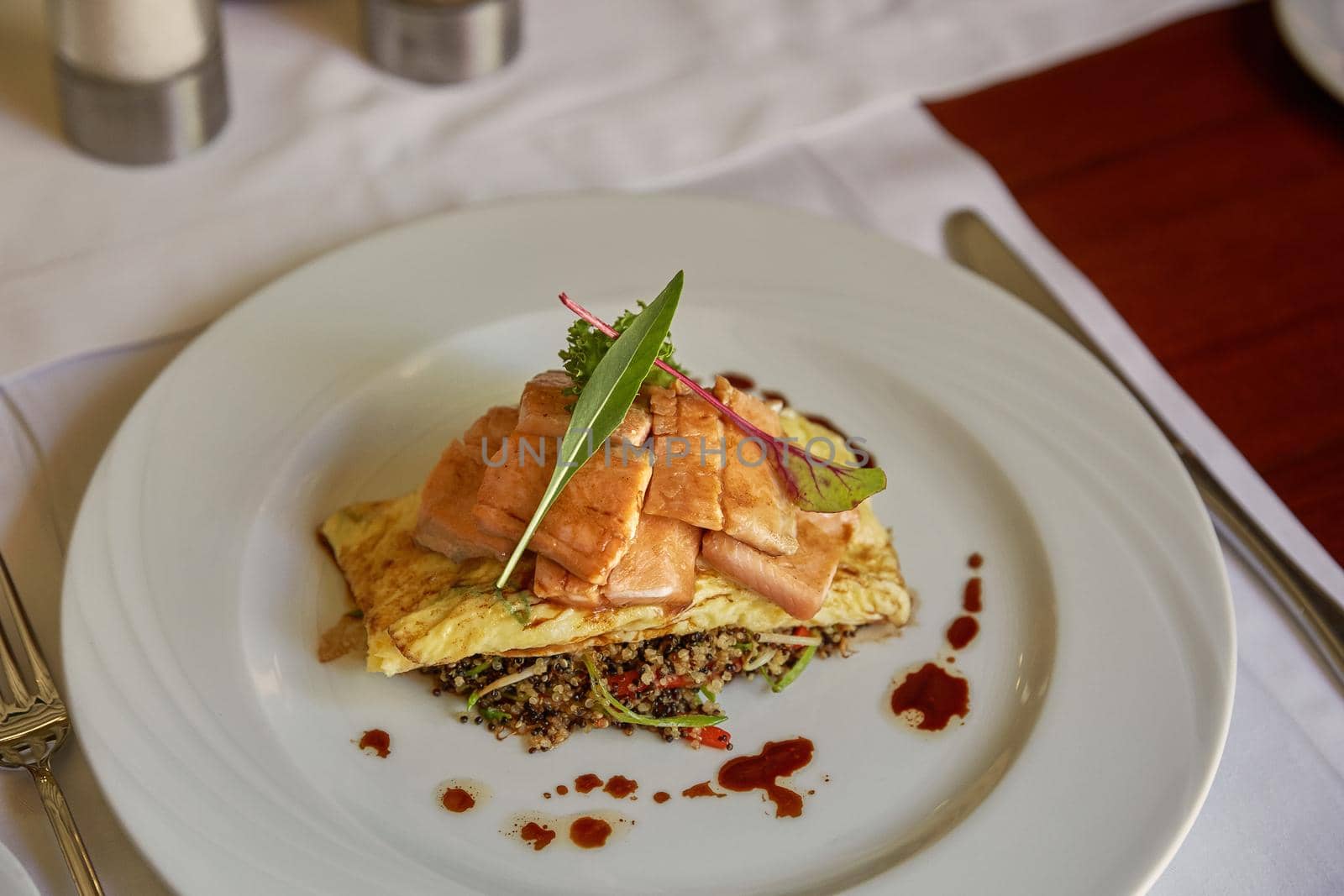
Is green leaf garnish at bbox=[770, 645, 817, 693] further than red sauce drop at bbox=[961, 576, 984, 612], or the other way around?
red sauce drop at bbox=[961, 576, 984, 612]

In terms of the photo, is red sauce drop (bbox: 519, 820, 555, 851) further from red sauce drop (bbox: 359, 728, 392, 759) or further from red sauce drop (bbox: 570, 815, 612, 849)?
red sauce drop (bbox: 359, 728, 392, 759)

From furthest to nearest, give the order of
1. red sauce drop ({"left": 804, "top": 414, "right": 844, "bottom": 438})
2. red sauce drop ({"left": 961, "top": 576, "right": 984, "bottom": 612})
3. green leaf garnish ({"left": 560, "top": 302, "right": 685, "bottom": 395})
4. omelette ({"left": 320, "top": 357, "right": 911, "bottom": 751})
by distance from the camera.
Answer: red sauce drop ({"left": 804, "top": 414, "right": 844, "bottom": 438}) < red sauce drop ({"left": 961, "top": 576, "right": 984, "bottom": 612}) < green leaf garnish ({"left": 560, "top": 302, "right": 685, "bottom": 395}) < omelette ({"left": 320, "top": 357, "right": 911, "bottom": 751})

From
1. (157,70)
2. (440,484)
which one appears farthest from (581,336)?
(157,70)

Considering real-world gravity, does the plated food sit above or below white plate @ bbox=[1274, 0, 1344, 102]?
below

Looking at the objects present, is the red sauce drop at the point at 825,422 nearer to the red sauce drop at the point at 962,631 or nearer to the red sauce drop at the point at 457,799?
the red sauce drop at the point at 962,631

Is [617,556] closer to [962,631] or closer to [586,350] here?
[586,350]

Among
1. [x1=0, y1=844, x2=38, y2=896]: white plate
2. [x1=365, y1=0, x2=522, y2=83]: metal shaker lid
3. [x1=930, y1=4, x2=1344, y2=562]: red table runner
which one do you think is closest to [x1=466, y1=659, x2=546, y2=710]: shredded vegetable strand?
[x1=0, y1=844, x2=38, y2=896]: white plate

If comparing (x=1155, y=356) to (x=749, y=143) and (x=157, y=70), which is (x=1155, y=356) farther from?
(x=157, y=70)
